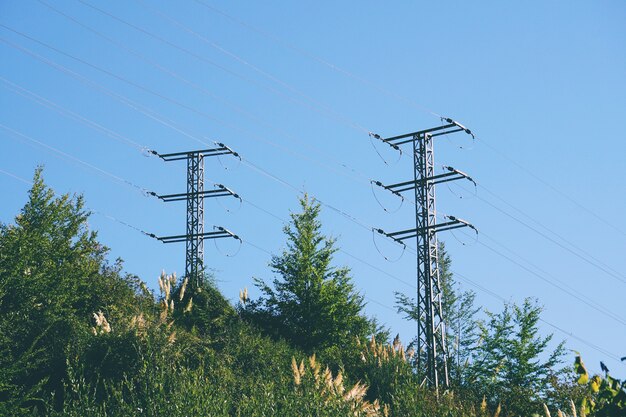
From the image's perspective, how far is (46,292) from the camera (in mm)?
37812

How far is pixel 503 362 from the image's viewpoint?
52.7 m

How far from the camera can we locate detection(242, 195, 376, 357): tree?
43.6 meters

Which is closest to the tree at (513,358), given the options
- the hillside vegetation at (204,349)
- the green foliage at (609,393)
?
the hillside vegetation at (204,349)

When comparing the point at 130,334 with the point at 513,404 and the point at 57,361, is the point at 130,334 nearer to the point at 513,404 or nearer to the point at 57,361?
the point at 57,361

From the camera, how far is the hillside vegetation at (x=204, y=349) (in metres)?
27.5

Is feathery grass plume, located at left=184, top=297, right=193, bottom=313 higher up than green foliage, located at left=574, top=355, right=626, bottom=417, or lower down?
higher up

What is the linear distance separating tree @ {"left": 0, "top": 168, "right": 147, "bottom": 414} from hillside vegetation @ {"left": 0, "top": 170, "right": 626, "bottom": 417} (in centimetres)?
6

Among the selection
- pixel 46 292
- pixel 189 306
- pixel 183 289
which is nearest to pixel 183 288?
pixel 183 289

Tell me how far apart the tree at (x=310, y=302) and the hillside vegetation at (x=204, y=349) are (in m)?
0.05

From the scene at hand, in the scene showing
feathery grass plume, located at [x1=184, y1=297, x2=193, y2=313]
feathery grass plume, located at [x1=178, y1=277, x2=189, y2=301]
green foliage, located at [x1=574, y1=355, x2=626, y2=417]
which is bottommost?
green foliage, located at [x1=574, y1=355, x2=626, y2=417]

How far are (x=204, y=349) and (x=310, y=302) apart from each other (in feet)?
34.0

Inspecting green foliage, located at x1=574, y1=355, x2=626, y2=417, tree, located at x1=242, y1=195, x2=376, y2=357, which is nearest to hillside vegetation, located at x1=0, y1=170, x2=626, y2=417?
tree, located at x1=242, y1=195, x2=376, y2=357

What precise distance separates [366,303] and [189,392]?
71.5 ft

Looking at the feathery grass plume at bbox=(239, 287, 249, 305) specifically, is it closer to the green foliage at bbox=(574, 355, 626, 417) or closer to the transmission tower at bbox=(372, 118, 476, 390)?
the transmission tower at bbox=(372, 118, 476, 390)
